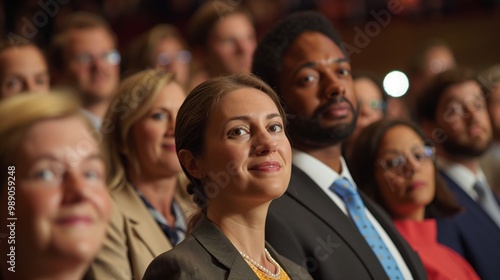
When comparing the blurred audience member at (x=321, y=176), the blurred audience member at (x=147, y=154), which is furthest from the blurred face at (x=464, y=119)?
the blurred audience member at (x=147, y=154)

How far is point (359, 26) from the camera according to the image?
6.20 meters

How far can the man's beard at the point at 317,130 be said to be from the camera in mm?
2223

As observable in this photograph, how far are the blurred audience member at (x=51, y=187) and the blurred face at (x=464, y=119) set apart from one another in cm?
214

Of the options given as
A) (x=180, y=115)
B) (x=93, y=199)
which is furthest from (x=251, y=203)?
(x=93, y=199)

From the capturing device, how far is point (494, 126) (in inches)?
149

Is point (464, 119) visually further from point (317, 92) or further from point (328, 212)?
point (328, 212)

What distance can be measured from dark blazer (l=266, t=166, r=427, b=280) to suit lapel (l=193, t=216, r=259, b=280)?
0.96 feet

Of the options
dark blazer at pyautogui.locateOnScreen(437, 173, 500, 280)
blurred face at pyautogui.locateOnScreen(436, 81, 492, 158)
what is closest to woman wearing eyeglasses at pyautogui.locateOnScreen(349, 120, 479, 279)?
dark blazer at pyautogui.locateOnScreen(437, 173, 500, 280)

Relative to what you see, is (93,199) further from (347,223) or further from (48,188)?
(347,223)

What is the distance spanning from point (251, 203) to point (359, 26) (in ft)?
15.2

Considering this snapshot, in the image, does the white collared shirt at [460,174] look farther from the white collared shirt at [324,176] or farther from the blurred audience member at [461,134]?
the white collared shirt at [324,176]

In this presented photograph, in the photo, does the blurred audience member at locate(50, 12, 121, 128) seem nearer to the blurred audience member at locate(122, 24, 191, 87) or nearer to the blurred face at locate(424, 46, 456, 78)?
the blurred audience member at locate(122, 24, 191, 87)

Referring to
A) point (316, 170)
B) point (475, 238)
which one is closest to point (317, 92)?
point (316, 170)

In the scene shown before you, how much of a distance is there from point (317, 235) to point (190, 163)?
399 millimetres
